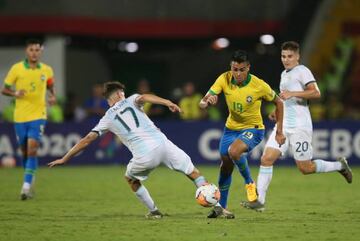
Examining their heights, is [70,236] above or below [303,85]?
below

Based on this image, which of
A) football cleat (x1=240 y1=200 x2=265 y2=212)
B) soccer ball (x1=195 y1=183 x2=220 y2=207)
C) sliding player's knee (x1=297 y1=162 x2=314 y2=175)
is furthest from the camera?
sliding player's knee (x1=297 y1=162 x2=314 y2=175)

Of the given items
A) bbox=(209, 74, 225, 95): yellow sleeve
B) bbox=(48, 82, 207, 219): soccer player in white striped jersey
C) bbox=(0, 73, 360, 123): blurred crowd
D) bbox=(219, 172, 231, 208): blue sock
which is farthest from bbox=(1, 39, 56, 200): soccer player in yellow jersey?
bbox=(0, 73, 360, 123): blurred crowd

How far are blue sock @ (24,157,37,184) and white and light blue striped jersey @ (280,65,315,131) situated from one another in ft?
14.0

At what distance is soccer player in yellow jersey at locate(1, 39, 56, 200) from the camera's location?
47.2ft

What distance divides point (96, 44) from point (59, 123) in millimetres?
7518

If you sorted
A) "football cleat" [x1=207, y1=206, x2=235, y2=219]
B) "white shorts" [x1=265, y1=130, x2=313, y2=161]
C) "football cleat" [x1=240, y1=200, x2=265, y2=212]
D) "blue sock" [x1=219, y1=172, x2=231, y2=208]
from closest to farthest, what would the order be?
"football cleat" [x1=207, y1=206, x2=235, y2=219]
"blue sock" [x1=219, y1=172, x2=231, y2=208]
"football cleat" [x1=240, y1=200, x2=265, y2=212]
"white shorts" [x1=265, y1=130, x2=313, y2=161]

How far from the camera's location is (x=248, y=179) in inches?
457

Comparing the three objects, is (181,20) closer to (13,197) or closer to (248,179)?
(13,197)

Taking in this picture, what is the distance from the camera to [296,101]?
12.0 meters

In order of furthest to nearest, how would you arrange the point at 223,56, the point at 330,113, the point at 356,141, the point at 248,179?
the point at 223,56 → the point at 330,113 → the point at 356,141 → the point at 248,179

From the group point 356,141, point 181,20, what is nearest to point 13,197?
point 356,141

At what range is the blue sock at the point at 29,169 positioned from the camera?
1413cm

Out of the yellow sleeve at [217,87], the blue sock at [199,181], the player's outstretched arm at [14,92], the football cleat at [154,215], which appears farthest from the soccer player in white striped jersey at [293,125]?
the player's outstretched arm at [14,92]

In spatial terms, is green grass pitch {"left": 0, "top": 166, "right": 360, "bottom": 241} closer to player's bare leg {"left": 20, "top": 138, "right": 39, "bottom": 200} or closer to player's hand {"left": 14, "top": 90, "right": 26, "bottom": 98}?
player's bare leg {"left": 20, "top": 138, "right": 39, "bottom": 200}
